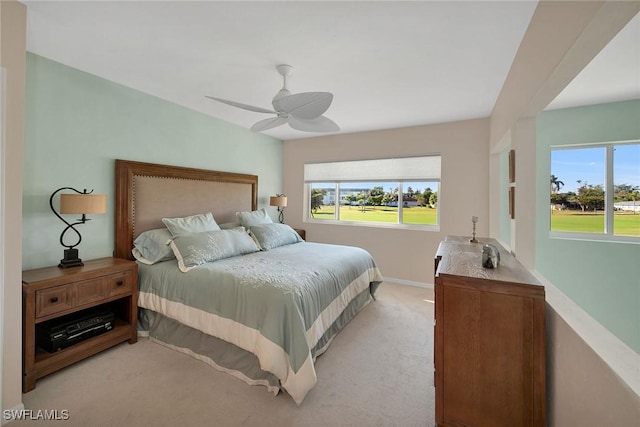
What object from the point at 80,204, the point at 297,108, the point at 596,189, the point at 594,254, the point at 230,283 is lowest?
the point at 230,283

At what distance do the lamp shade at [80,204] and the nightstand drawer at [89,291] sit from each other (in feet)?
1.91

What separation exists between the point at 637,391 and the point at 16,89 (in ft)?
10.1

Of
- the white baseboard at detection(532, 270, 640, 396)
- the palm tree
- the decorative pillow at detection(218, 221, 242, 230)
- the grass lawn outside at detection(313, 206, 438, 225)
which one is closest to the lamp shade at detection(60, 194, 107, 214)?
the decorative pillow at detection(218, 221, 242, 230)

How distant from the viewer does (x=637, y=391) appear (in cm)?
75

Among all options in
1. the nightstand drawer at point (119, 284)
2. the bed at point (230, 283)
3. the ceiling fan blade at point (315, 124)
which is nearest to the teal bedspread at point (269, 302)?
the bed at point (230, 283)

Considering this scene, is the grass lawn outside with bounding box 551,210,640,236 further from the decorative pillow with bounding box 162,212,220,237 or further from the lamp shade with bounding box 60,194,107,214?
the lamp shade with bounding box 60,194,107,214

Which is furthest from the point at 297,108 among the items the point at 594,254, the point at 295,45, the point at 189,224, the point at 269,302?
the point at 594,254

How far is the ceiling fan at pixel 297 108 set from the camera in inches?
77.7

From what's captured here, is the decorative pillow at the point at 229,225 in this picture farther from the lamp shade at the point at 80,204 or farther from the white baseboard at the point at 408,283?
the white baseboard at the point at 408,283

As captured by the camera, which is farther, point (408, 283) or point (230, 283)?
point (408, 283)

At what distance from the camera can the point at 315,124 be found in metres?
2.56

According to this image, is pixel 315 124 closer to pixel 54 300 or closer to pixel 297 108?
pixel 297 108

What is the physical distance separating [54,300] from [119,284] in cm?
44

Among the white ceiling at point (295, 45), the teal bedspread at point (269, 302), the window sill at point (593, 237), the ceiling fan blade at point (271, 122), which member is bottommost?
the teal bedspread at point (269, 302)
